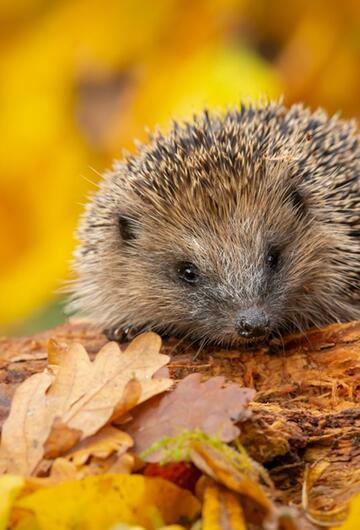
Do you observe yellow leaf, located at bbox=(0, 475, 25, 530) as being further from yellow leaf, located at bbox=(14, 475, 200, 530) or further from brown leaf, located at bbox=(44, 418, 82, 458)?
brown leaf, located at bbox=(44, 418, 82, 458)

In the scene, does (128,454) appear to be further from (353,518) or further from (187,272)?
(187,272)

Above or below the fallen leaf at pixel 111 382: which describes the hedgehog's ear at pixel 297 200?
above

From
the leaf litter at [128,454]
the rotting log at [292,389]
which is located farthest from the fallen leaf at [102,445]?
the rotting log at [292,389]

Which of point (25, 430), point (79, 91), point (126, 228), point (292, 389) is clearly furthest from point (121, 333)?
point (79, 91)

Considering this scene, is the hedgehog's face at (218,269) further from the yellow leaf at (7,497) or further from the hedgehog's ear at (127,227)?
the yellow leaf at (7,497)

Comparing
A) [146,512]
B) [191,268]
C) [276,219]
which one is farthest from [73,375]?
[276,219]

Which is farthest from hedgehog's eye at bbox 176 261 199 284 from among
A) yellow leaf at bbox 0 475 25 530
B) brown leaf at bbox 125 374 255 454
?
yellow leaf at bbox 0 475 25 530
